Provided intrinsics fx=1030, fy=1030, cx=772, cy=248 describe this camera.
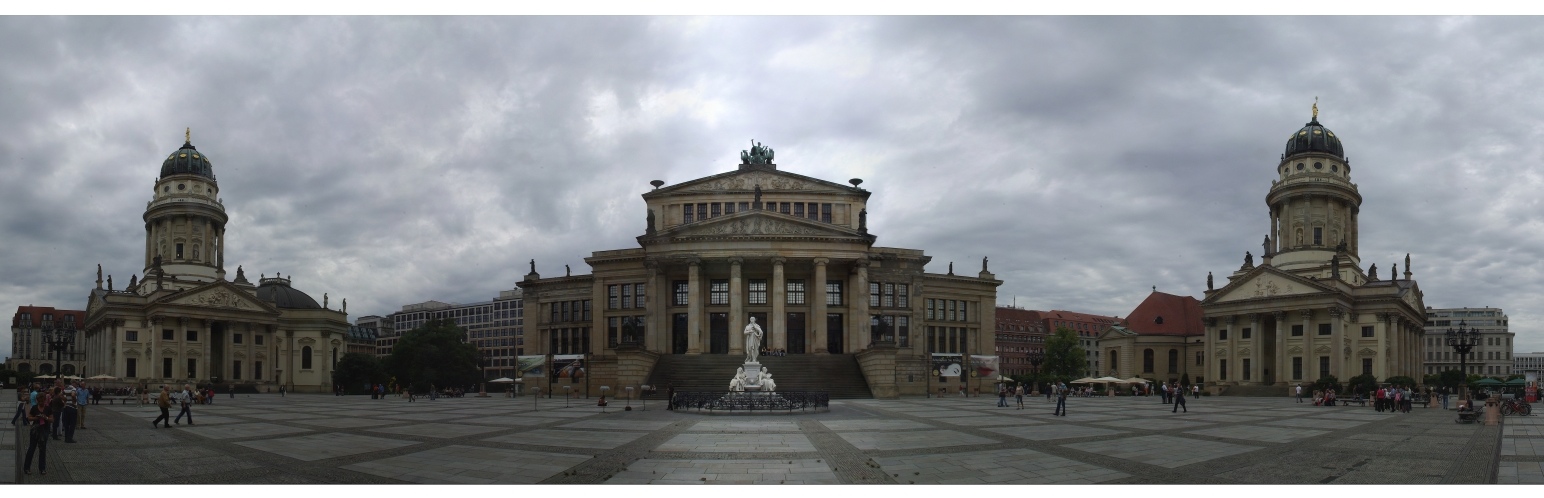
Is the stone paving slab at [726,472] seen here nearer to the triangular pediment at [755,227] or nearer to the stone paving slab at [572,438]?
the stone paving slab at [572,438]

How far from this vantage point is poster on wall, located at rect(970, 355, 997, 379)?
83.3 m

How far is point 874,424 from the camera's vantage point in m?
33.2

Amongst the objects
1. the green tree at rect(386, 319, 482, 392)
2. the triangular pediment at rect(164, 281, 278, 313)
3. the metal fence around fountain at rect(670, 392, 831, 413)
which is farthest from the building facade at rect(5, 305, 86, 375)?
the metal fence around fountain at rect(670, 392, 831, 413)

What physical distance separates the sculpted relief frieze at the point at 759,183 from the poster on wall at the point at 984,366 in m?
19.4

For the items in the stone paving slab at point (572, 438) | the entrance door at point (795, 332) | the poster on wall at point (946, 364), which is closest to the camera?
the stone paving slab at point (572, 438)

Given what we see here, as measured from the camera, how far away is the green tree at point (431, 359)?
10125 centimetres

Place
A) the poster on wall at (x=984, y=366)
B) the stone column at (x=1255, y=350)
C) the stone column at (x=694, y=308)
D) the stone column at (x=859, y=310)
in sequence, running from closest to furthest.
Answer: the stone column at (x=694, y=308)
the stone column at (x=859, y=310)
the poster on wall at (x=984, y=366)
the stone column at (x=1255, y=350)

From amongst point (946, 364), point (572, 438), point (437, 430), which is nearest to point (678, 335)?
point (946, 364)

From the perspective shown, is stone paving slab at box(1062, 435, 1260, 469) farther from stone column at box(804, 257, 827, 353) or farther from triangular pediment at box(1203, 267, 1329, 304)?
triangular pediment at box(1203, 267, 1329, 304)

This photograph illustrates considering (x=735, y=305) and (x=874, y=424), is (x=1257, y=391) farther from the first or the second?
(x=874, y=424)

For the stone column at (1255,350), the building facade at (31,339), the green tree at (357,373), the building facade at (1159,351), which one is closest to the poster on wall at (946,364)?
the stone column at (1255,350)

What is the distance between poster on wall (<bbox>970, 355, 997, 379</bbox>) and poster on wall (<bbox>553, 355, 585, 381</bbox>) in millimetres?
31282

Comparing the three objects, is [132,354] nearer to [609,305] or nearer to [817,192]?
[609,305]
